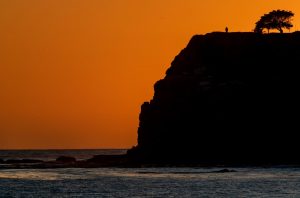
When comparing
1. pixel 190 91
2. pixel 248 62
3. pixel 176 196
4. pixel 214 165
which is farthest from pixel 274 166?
pixel 176 196

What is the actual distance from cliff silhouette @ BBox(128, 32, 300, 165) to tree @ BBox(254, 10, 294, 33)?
27.8 metres

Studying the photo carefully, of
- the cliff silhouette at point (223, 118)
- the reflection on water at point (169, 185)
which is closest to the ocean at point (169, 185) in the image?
the reflection on water at point (169, 185)

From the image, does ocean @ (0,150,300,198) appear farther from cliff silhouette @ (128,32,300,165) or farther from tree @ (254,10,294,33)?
tree @ (254,10,294,33)

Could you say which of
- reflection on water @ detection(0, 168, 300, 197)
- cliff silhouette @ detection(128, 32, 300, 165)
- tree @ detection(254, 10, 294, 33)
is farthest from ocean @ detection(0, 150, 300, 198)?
tree @ detection(254, 10, 294, 33)

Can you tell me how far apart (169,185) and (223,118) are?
53.1 m

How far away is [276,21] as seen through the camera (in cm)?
18712

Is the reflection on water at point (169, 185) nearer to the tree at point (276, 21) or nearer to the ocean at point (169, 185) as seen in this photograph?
the ocean at point (169, 185)

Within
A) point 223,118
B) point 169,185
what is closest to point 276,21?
point 223,118

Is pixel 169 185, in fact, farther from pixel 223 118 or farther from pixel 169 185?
pixel 223 118

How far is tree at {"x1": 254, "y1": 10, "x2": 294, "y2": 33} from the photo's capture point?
615ft

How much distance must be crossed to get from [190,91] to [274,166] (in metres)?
24.8

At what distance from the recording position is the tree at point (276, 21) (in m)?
187

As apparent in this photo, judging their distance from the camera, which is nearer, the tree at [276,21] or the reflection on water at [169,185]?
the reflection on water at [169,185]

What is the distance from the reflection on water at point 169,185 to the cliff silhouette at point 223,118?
81.5ft
